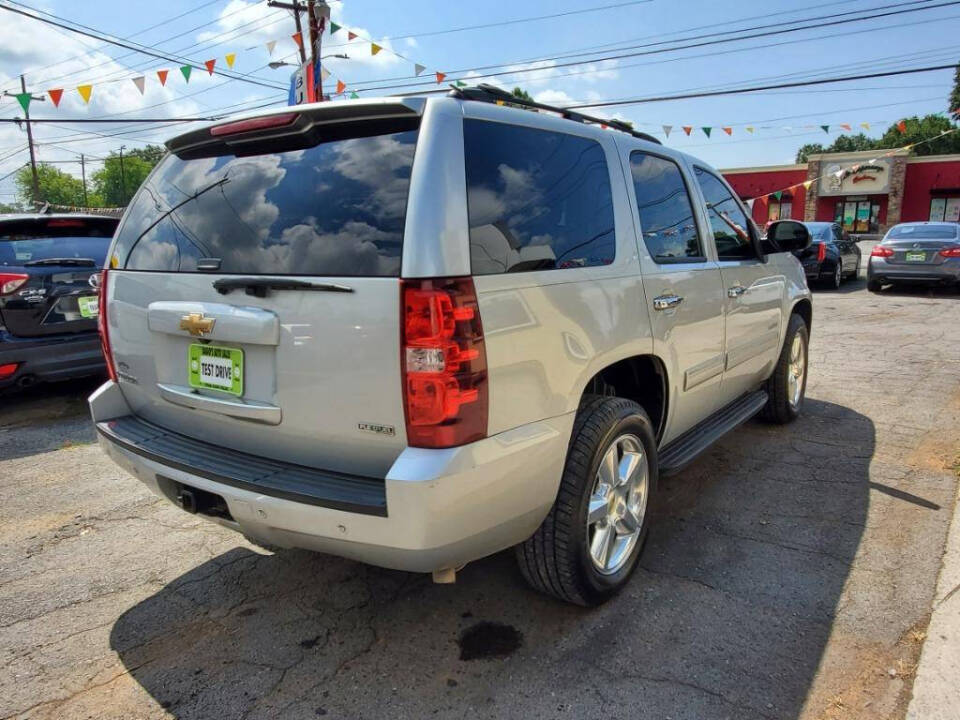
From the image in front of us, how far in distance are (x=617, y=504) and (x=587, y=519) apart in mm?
341

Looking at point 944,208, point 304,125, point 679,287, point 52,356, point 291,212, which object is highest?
point 944,208

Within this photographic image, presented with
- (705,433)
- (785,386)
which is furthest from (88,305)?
(785,386)

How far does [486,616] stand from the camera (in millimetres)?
2791

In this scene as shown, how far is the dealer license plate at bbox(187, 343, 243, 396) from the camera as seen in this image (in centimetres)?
240

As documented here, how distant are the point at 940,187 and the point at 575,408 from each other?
1688 inches

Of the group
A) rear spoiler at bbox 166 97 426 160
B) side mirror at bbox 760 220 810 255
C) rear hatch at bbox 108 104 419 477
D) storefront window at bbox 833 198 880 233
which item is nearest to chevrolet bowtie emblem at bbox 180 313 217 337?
rear hatch at bbox 108 104 419 477

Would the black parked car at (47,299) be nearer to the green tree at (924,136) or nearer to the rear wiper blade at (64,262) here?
the rear wiper blade at (64,262)

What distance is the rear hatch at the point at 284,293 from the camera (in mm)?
2113

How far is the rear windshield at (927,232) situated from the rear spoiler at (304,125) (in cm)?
1509

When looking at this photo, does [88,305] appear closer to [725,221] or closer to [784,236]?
[725,221]

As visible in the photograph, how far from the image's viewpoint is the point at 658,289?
3055 mm

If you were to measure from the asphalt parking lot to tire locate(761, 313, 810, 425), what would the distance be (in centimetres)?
74

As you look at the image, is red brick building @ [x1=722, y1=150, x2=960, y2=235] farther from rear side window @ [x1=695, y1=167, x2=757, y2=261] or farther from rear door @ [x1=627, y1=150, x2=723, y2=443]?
rear door @ [x1=627, y1=150, x2=723, y2=443]

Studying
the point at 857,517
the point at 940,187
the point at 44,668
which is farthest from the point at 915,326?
the point at 940,187
